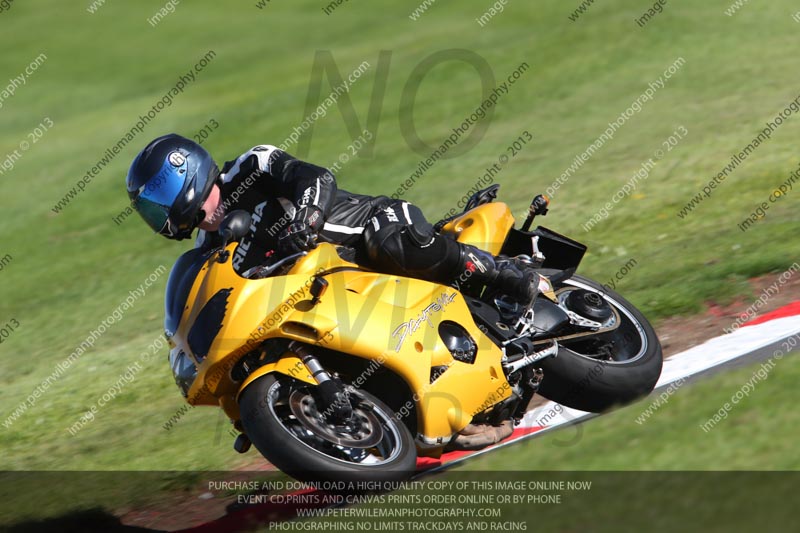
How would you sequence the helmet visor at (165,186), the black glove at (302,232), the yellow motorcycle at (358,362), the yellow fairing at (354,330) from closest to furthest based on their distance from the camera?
the yellow motorcycle at (358,362) < the yellow fairing at (354,330) < the black glove at (302,232) < the helmet visor at (165,186)

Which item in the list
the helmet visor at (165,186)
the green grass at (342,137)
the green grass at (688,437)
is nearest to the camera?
the green grass at (688,437)

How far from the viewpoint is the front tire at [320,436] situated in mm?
4934

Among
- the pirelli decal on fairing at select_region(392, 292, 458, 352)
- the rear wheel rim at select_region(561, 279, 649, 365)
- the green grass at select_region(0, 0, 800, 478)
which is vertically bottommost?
the green grass at select_region(0, 0, 800, 478)

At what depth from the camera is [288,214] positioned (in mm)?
5836

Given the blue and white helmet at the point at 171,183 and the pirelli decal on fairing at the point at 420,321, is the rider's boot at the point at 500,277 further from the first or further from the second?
A: the blue and white helmet at the point at 171,183

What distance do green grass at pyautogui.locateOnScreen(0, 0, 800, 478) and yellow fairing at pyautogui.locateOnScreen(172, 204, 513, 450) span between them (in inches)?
35.0

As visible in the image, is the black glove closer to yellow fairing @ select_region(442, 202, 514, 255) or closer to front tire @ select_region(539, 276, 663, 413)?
yellow fairing @ select_region(442, 202, 514, 255)

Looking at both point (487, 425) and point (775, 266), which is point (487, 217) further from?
point (775, 266)

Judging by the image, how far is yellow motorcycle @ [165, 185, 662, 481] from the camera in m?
5.17

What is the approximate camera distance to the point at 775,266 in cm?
861

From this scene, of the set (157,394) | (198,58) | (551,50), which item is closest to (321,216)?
(157,394)

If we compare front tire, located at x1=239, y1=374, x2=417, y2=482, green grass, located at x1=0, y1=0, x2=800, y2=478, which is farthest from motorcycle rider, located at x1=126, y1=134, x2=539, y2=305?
green grass, located at x1=0, y1=0, x2=800, y2=478

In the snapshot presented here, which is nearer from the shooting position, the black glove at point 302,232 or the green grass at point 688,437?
the green grass at point 688,437

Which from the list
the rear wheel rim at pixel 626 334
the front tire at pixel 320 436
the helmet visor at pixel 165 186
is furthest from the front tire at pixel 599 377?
the helmet visor at pixel 165 186
